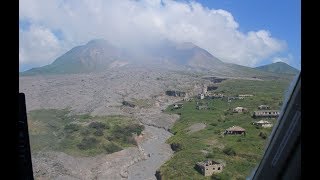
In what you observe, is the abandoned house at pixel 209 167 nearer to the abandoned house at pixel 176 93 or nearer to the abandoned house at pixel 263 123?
the abandoned house at pixel 263 123

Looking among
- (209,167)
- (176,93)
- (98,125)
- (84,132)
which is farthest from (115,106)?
(209,167)

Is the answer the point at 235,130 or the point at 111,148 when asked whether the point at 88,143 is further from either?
the point at 235,130

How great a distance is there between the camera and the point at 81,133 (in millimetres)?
28031

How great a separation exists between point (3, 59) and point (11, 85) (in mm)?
36

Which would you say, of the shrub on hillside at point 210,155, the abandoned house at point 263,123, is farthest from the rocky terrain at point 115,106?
the abandoned house at point 263,123

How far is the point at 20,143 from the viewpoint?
65 cm

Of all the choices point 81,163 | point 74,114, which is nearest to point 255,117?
point 81,163

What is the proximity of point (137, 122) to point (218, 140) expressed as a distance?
8148 millimetres

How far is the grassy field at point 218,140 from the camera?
752 inches

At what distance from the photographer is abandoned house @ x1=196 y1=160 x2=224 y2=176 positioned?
18.6 metres

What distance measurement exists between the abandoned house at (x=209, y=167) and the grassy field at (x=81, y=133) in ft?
19.9

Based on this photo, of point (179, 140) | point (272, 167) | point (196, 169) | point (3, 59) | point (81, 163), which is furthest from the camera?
point (179, 140)

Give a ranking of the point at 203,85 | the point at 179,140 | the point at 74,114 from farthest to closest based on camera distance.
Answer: the point at 203,85 < the point at 74,114 < the point at 179,140

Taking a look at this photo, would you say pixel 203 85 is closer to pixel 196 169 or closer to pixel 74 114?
pixel 74 114
